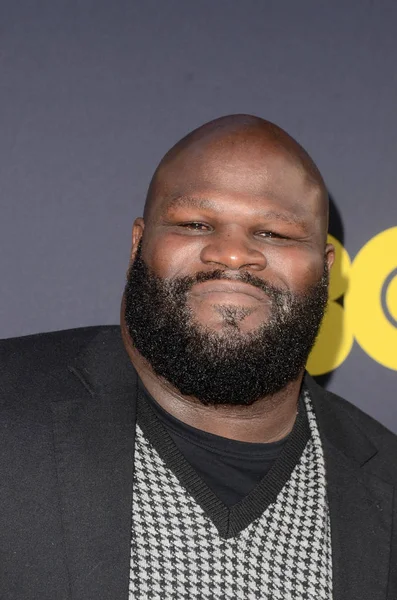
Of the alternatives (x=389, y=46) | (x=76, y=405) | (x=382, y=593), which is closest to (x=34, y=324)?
(x=76, y=405)

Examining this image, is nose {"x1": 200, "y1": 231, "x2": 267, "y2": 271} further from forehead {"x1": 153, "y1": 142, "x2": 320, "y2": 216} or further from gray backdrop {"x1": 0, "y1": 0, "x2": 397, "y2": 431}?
gray backdrop {"x1": 0, "y1": 0, "x2": 397, "y2": 431}

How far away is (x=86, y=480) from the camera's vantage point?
1.12 m

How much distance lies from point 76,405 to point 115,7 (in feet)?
2.63

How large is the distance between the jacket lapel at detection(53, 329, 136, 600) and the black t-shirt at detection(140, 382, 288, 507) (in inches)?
3.1

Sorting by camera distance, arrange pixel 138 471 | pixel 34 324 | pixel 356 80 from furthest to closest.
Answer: pixel 356 80, pixel 34 324, pixel 138 471

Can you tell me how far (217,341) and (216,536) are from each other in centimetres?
27

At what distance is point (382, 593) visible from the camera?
1.27m

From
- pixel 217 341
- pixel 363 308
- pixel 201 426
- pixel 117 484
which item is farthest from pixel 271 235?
pixel 363 308

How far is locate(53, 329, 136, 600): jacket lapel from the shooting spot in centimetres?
106

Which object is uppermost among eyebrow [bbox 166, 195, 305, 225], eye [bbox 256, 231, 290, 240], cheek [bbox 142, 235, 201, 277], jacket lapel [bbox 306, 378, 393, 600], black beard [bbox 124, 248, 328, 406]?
eyebrow [bbox 166, 195, 305, 225]

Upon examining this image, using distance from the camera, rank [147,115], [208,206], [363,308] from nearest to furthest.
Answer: [208,206]
[147,115]
[363,308]

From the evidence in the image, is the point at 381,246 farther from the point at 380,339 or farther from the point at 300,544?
the point at 300,544

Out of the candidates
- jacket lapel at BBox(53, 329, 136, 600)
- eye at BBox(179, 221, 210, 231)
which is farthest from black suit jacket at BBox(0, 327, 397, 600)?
eye at BBox(179, 221, 210, 231)

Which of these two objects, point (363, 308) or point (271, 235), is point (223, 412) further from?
point (363, 308)
